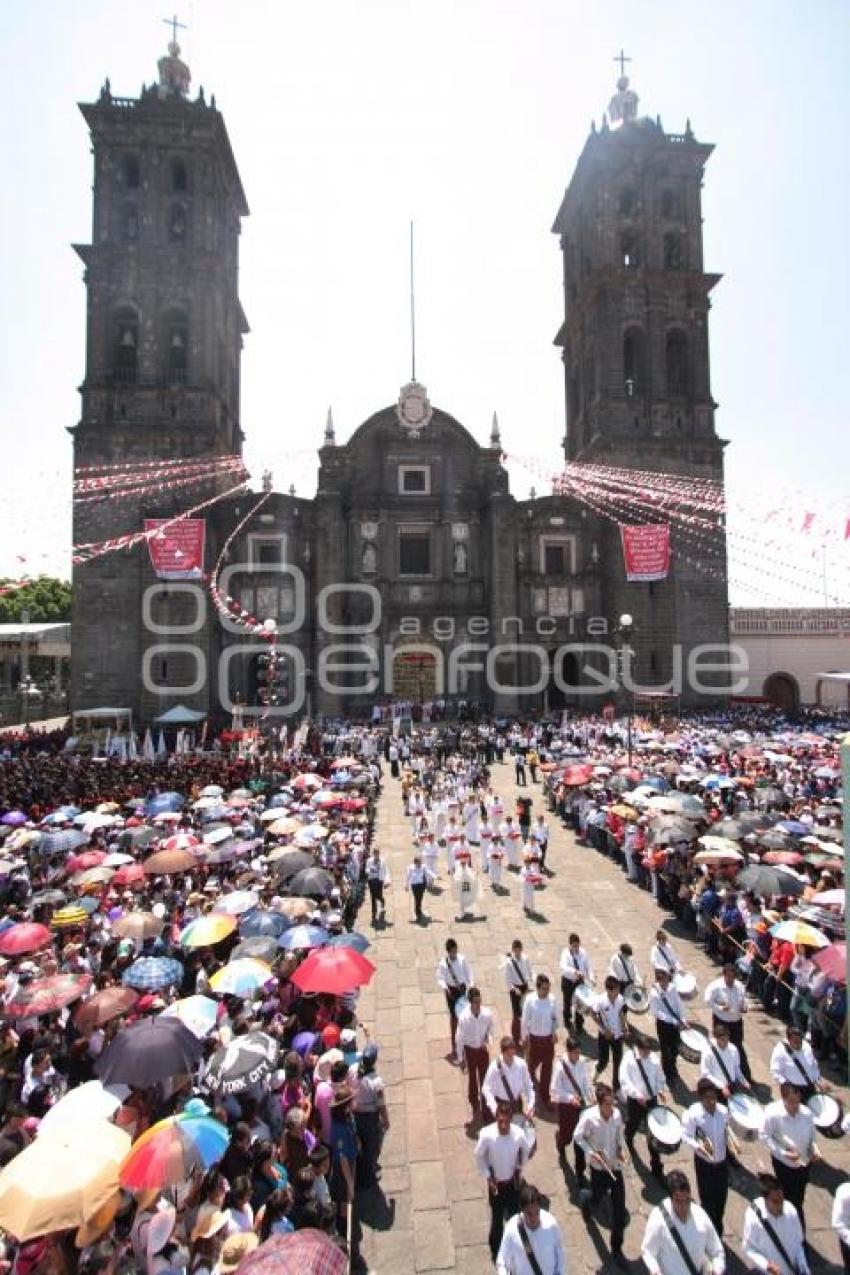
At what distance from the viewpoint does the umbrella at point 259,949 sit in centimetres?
845

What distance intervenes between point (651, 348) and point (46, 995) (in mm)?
39808

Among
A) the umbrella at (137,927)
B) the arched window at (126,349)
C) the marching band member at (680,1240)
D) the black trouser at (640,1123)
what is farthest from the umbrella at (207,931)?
the arched window at (126,349)

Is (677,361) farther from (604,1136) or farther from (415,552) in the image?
(604,1136)

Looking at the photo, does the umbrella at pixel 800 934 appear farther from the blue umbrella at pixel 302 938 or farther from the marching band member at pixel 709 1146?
the blue umbrella at pixel 302 938

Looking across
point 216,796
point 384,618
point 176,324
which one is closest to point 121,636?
point 384,618

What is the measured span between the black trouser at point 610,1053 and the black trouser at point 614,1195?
1809 millimetres

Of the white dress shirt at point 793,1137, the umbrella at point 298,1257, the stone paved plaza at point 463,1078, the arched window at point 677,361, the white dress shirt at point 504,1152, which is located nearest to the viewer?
the umbrella at point 298,1257

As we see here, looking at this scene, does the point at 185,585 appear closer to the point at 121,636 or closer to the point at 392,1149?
the point at 121,636

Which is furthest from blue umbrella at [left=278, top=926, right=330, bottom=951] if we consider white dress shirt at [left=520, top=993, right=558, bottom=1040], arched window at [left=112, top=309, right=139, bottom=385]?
arched window at [left=112, top=309, right=139, bottom=385]

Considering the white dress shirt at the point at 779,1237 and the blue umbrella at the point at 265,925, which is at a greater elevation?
the blue umbrella at the point at 265,925

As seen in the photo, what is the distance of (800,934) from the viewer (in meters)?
8.77

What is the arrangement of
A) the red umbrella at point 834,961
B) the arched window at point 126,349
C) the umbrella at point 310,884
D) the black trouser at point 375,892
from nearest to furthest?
the red umbrella at point 834,961
the umbrella at point 310,884
the black trouser at point 375,892
the arched window at point 126,349

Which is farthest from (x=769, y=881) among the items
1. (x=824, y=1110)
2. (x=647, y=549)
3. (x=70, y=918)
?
(x=647, y=549)

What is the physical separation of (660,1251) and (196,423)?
3685cm
